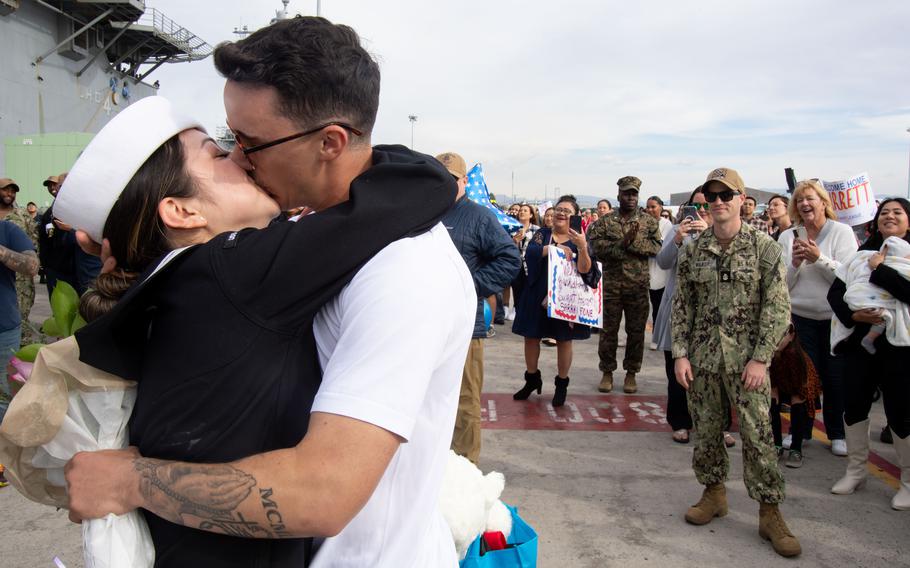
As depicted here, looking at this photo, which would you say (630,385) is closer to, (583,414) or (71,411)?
(583,414)

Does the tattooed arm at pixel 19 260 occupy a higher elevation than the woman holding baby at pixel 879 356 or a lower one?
higher

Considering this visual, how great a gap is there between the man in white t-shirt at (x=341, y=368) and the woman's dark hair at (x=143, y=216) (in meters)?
0.13

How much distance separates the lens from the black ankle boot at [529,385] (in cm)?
680

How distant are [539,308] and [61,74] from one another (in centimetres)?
2938

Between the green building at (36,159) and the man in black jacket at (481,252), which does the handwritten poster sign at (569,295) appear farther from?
the green building at (36,159)

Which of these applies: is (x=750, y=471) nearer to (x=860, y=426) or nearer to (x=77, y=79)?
(x=860, y=426)

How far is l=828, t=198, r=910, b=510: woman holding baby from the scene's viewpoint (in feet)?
14.0

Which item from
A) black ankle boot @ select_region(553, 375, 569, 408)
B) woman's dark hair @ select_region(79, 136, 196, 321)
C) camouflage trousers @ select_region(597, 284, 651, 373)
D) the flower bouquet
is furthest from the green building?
the flower bouquet

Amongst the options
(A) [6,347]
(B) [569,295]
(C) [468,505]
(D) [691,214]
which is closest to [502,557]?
(C) [468,505]

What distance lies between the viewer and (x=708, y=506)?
4.19 m

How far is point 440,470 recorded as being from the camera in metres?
1.33

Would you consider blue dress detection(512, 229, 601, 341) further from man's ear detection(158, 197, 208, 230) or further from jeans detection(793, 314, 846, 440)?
man's ear detection(158, 197, 208, 230)

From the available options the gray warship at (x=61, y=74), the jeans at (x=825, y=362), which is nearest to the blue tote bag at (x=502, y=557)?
the jeans at (x=825, y=362)

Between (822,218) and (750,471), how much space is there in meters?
2.63
